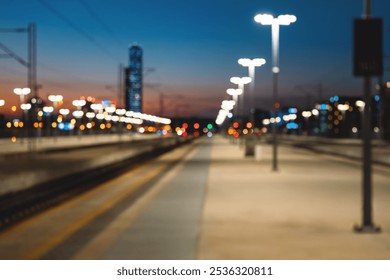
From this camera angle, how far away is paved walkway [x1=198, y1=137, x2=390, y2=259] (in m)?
10.7

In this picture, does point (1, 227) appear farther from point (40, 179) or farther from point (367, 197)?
point (40, 179)

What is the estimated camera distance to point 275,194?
20219 mm

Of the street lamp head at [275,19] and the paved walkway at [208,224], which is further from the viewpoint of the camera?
the street lamp head at [275,19]

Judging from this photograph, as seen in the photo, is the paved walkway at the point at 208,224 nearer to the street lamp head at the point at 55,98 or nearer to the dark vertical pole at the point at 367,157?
→ the dark vertical pole at the point at 367,157

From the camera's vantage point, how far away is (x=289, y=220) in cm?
1441

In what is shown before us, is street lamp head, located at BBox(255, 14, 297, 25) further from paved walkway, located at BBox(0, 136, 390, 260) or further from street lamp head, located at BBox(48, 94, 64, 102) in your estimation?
street lamp head, located at BBox(48, 94, 64, 102)

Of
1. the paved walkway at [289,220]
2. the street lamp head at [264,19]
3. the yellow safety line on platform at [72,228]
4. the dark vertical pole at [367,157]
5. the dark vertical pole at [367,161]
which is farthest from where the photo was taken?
the street lamp head at [264,19]

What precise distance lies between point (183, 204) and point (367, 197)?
5855 millimetres

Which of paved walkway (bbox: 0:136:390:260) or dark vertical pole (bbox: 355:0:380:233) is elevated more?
dark vertical pole (bbox: 355:0:380:233)

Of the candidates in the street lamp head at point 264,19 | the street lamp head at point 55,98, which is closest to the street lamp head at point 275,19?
the street lamp head at point 264,19

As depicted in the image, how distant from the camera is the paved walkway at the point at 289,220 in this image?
35.0 ft

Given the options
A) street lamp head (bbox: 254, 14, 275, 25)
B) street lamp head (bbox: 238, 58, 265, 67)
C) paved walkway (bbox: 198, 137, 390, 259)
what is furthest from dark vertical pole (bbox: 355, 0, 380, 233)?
street lamp head (bbox: 238, 58, 265, 67)
